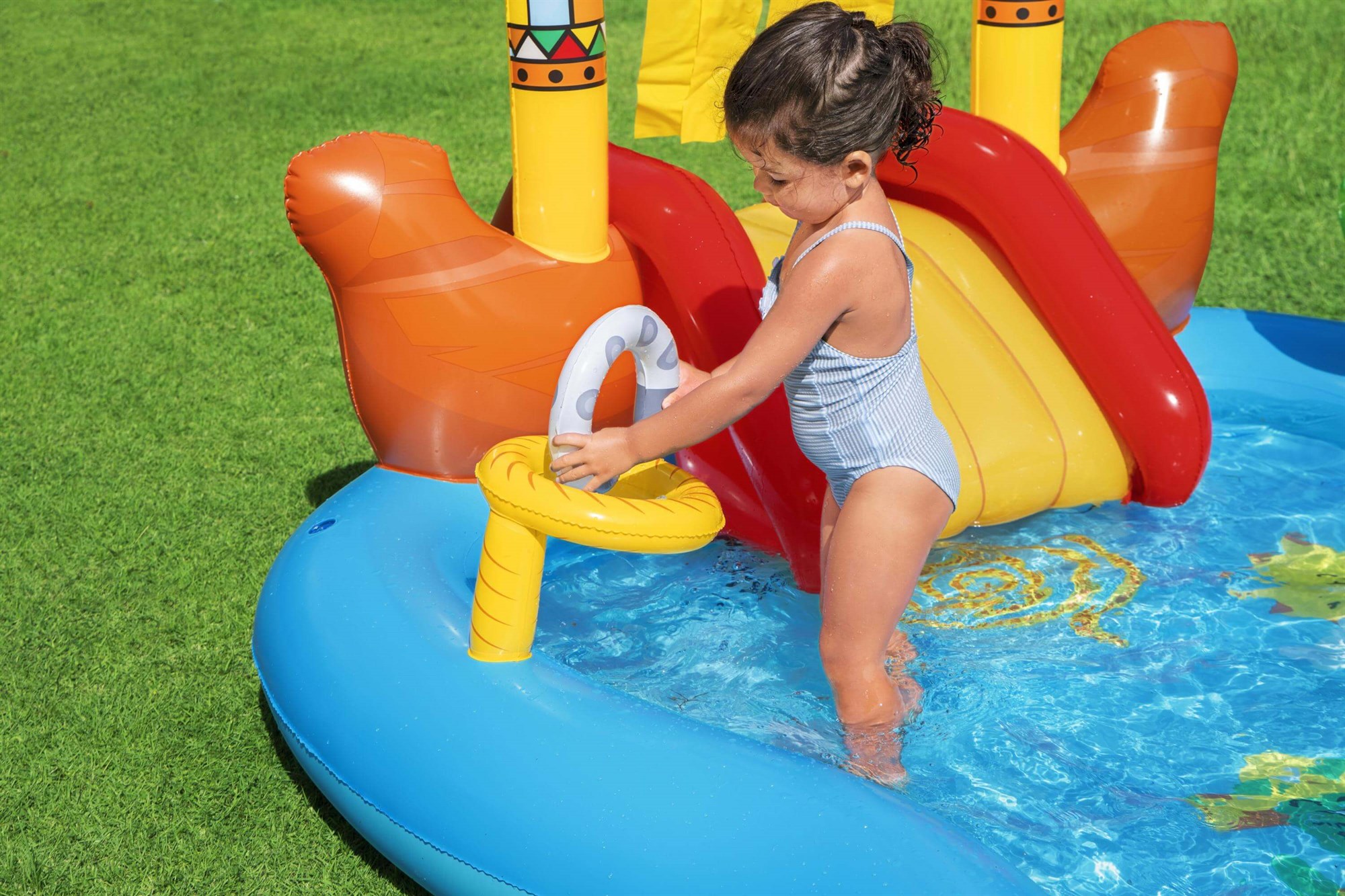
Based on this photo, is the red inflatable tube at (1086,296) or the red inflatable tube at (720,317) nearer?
the red inflatable tube at (720,317)

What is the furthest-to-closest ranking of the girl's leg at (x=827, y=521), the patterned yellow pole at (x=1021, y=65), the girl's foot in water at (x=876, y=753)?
the patterned yellow pole at (x=1021, y=65)
the girl's leg at (x=827, y=521)
the girl's foot in water at (x=876, y=753)

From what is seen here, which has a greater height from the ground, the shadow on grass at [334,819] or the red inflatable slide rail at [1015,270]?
the red inflatable slide rail at [1015,270]

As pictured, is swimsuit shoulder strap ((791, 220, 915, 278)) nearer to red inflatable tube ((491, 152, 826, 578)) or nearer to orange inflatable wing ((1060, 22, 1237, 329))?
red inflatable tube ((491, 152, 826, 578))

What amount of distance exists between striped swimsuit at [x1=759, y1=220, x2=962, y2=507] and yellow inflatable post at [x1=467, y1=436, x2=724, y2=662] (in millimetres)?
226

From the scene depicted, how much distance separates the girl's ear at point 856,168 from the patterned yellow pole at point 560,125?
0.86 m

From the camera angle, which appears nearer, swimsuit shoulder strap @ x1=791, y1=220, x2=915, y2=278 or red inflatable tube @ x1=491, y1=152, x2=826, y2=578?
swimsuit shoulder strap @ x1=791, y1=220, x2=915, y2=278

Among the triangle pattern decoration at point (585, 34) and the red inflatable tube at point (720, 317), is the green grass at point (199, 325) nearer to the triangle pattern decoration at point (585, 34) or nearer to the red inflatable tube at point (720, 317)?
the red inflatable tube at point (720, 317)

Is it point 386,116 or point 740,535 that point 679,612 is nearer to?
point 740,535

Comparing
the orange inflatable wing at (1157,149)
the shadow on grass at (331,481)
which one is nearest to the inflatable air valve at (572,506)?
the shadow on grass at (331,481)

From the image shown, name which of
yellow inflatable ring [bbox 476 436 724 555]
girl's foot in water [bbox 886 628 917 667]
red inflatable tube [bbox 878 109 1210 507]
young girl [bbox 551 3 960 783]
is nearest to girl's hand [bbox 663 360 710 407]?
young girl [bbox 551 3 960 783]

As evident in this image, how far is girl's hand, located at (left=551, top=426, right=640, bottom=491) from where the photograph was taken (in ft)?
6.77

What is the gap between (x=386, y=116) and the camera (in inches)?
267

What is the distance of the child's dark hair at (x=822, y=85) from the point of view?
77.5 inches

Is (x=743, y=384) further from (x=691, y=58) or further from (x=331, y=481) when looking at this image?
(x=331, y=481)
